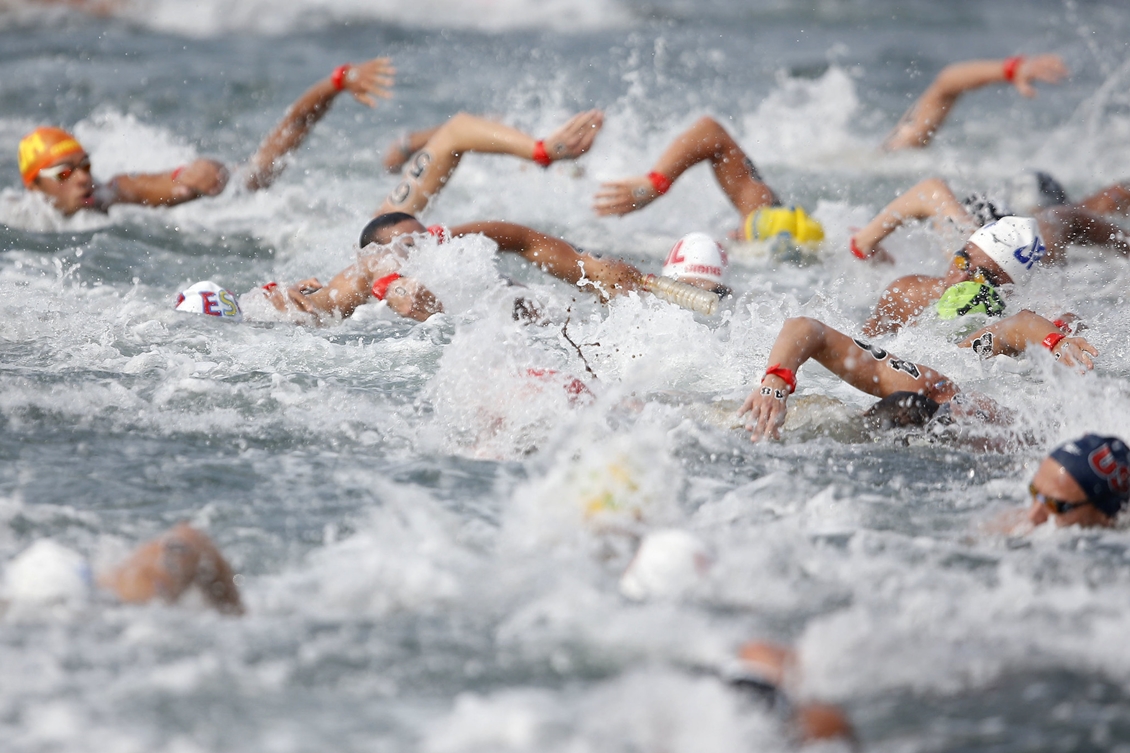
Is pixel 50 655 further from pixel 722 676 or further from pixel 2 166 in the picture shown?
pixel 2 166

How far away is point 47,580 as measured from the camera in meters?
3.63

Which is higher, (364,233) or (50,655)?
(364,233)

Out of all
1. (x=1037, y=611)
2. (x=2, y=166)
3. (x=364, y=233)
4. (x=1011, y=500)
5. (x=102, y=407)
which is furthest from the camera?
(x=2, y=166)

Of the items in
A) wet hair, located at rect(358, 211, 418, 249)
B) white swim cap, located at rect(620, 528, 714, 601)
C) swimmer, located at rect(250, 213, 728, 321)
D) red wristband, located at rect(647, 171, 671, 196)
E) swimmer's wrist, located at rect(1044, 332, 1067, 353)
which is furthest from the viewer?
red wristband, located at rect(647, 171, 671, 196)

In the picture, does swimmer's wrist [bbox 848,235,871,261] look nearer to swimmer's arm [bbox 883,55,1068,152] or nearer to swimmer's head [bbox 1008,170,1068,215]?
swimmer's arm [bbox 883,55,1068,152]

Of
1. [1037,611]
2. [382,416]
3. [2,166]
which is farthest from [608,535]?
[2,166]

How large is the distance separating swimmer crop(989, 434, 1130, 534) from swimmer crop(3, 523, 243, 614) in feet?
9.84

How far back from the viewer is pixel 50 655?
3.49 metres

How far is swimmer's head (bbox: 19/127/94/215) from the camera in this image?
27.4ft

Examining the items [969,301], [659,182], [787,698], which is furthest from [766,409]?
[659,182]

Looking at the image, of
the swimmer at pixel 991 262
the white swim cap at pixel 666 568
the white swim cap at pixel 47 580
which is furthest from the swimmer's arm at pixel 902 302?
the white swim cap at pixel 47 580

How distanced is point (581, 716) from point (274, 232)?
659cm

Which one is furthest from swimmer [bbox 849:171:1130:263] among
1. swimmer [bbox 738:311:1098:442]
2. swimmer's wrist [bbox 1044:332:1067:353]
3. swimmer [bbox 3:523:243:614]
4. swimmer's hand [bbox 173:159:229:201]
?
swimmer [bbox 3:523:243:614]

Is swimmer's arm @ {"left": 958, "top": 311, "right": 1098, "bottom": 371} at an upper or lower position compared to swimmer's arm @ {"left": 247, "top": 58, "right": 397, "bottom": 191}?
lower
